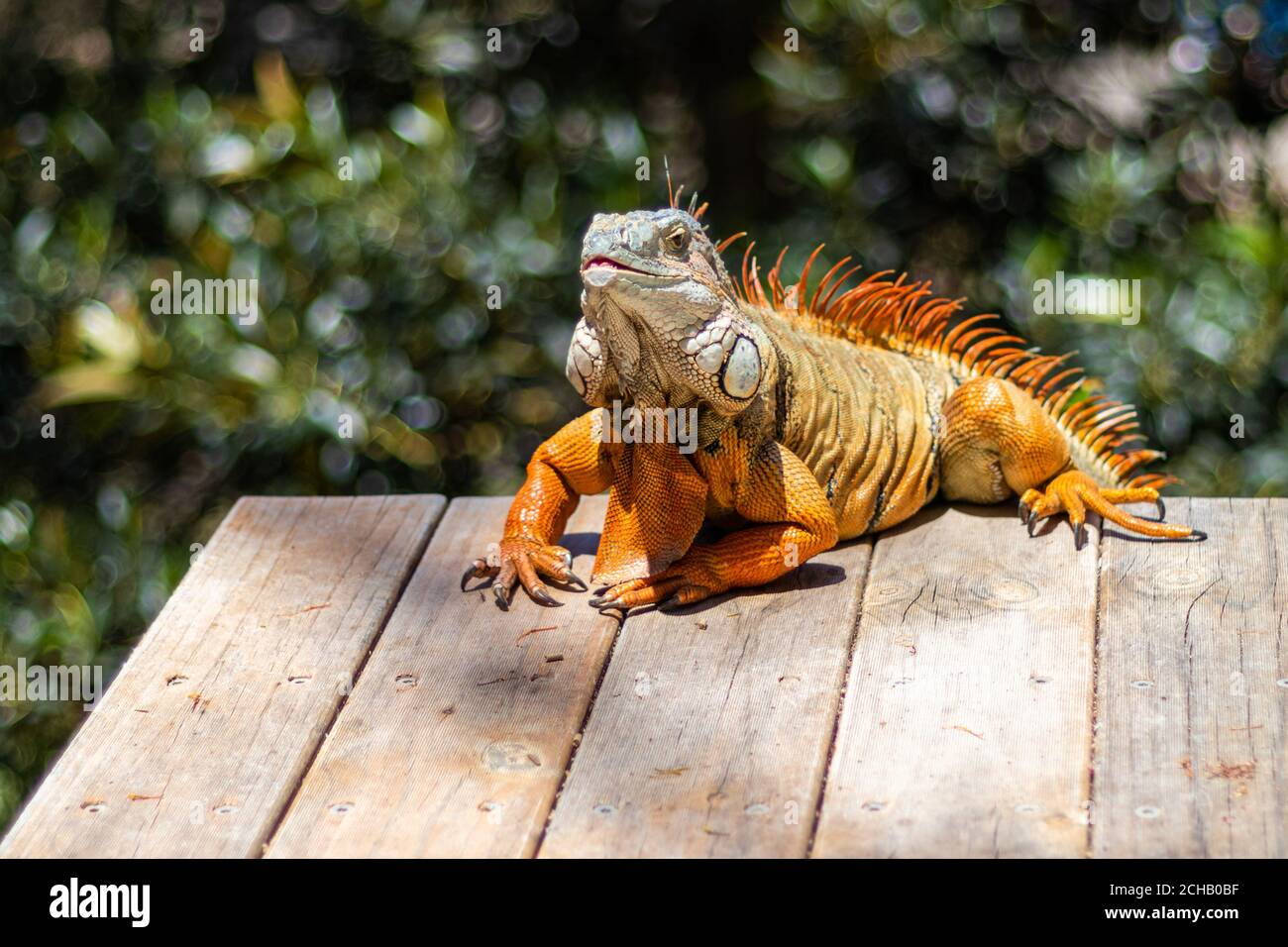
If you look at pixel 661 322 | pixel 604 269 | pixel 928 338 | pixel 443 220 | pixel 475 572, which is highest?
pixel 604 269

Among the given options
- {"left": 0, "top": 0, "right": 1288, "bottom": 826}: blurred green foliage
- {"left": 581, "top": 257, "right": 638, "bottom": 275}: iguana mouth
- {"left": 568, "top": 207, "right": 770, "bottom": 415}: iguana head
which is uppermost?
{"left": 581, "top": 257, "right": 638, "bottom": 275}: iguana mouth

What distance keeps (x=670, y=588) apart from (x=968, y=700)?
840mm

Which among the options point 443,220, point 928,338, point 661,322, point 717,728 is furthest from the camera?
point 443,220

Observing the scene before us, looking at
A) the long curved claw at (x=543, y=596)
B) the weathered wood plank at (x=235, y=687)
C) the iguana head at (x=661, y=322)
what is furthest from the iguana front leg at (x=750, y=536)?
the weathered wood plank at (x=235, y=687)

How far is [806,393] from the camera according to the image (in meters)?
4.35

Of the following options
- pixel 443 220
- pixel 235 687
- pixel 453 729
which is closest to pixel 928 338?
pixel 453 729

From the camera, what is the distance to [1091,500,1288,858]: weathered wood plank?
3.09 m

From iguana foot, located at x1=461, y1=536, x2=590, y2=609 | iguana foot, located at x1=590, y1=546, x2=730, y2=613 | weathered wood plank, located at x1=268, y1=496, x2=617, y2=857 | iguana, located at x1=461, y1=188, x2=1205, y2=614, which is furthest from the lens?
iguana foot, located at x1=461, y1=536, x2=590, y2=609

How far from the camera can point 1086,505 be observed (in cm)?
441

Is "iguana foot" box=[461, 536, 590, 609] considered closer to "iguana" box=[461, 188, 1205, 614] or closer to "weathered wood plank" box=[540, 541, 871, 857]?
"iguana" box=[461, 188, 1205, 614]

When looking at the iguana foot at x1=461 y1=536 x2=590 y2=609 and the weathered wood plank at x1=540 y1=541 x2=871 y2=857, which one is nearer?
the weathered wood plank at x1=540 y1=541 x2=871 y2=857

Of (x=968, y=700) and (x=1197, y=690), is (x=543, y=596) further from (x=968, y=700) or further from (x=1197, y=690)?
(x=1197, y=690)

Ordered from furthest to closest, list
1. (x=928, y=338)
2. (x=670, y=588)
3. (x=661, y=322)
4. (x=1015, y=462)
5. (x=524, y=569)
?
(x=928, y=338) < (x=1015, y=462) < (x=524, y=569) < (x=670, y=588) < (x=661, y=322)

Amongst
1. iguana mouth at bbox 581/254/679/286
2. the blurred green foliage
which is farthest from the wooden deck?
the blurred green foliage
